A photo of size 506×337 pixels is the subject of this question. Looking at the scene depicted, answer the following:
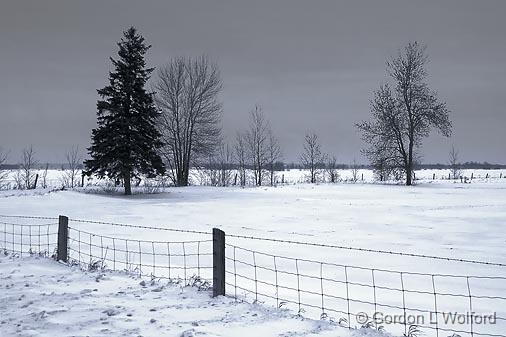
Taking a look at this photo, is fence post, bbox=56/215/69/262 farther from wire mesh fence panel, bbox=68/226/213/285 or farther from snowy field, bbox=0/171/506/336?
snowy field, bbox=0/171/506/336

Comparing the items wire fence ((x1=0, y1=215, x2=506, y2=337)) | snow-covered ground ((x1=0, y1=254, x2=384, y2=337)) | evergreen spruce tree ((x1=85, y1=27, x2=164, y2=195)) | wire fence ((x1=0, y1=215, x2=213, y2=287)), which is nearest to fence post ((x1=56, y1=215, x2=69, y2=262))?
wire fence ((x1=0, y1=215, x2=213, y2=287))

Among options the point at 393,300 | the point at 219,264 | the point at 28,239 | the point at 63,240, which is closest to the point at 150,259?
the point at 63,240

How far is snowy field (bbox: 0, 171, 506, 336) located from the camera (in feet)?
25.0

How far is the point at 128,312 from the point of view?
20.1 ft

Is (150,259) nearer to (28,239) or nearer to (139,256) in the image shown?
(139,256)

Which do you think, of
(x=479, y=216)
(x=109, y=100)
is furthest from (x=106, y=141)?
(x=479, y=216)

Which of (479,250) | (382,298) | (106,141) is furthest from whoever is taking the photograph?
(106,141)

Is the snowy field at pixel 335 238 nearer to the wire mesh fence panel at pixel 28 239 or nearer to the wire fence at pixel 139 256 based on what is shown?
the wire fence at pixel 139 256

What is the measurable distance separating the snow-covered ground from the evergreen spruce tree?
24119 mm

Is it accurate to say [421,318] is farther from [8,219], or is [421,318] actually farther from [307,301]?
[8,219]

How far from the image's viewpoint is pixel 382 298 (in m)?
7.66

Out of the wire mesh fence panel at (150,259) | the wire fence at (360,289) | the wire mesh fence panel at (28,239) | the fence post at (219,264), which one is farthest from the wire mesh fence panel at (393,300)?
the wire mesh fence panel at (28,239)

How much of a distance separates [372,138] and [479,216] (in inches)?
1060

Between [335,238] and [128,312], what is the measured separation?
9041mm
